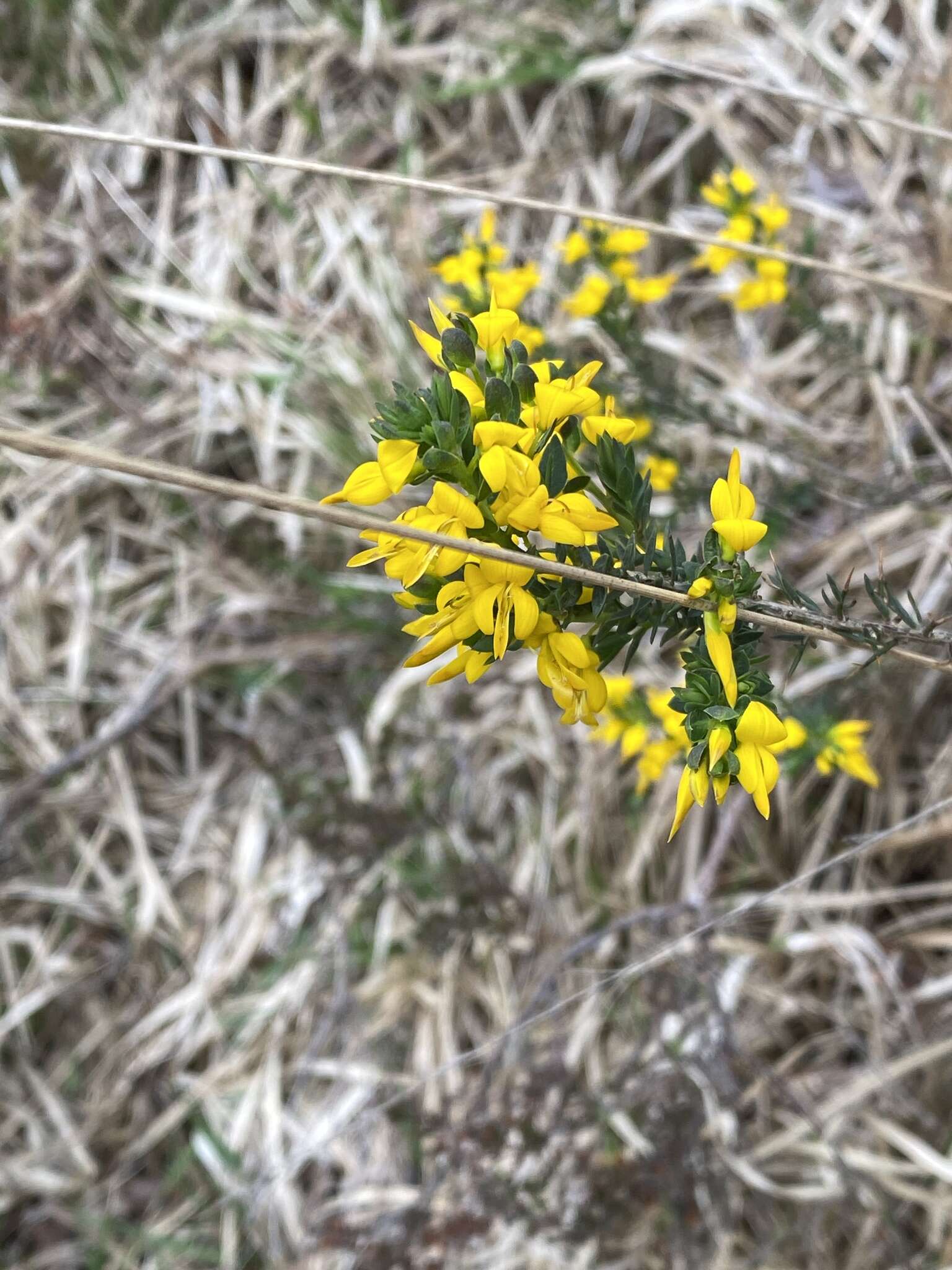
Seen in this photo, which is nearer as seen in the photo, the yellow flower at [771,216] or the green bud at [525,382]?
the green bud at [525,382]

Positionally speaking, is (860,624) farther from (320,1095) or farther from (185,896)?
(185,896)

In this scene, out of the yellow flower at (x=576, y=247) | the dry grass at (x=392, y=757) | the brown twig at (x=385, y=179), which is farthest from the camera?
the dry grass at (x=392, y=757)

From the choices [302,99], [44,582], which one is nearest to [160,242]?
[302,99]

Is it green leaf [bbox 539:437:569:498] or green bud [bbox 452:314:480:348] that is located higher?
green bud [bbox 452:314:480:348]

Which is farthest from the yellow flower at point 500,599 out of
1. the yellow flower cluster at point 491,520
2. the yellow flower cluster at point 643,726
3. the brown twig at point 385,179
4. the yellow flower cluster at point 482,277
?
the yellow flower cluster at point 482,277

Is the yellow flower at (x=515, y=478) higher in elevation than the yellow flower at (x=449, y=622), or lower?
higher

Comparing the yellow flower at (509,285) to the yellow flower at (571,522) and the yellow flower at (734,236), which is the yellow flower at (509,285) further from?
the yellow flower at (571,522)

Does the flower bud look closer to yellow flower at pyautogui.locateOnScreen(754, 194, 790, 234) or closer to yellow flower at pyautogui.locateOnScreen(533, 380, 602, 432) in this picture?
yellow flower at pyautogui.locateOnScreen(533, 380, 602, 432)

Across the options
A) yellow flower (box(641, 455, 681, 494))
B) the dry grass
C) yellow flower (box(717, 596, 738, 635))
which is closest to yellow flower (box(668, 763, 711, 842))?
yellow flower (box(717, 596, 738, 635))
